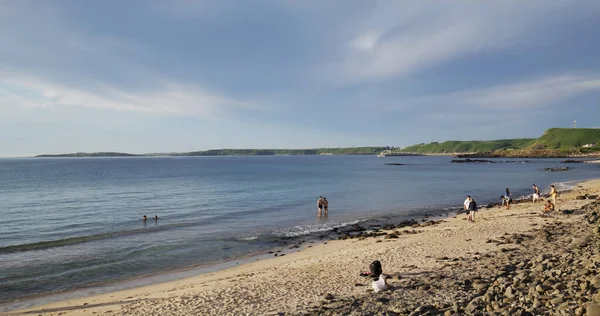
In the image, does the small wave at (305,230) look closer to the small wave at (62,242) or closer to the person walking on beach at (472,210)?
the person walking on beach at (472,210)

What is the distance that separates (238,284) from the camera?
13508mm

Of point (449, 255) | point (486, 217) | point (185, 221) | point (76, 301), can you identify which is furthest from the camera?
point (185, 221)

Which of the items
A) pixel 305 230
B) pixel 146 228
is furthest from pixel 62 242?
pixel 305 230

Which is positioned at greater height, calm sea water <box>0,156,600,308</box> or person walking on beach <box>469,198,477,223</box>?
person walking on beach <box>469,198,477,223</box>

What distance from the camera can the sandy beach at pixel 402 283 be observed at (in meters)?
9.05

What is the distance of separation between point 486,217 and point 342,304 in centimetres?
2002

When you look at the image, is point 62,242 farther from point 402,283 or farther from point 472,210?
point 472,210

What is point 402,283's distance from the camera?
11891 millimetres

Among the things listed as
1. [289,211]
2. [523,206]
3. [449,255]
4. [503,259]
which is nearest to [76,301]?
[449,255]

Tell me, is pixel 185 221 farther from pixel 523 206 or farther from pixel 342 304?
pixel 523 206

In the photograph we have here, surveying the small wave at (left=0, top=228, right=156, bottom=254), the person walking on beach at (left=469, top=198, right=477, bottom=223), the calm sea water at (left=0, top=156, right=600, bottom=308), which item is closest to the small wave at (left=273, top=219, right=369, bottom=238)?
the calm sea water at (left=0, top=156, right=600, bottom=308)

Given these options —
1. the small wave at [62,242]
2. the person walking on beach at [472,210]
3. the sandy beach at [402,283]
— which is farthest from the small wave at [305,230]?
the small wave at [62,242]

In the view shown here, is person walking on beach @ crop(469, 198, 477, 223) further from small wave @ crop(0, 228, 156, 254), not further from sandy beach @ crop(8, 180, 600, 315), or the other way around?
small wave @ crop(0, 228, 156, 254)

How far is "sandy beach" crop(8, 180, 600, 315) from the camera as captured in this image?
9055mm
